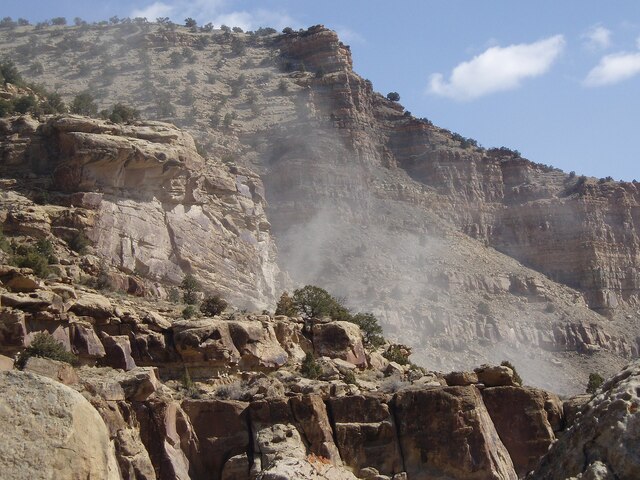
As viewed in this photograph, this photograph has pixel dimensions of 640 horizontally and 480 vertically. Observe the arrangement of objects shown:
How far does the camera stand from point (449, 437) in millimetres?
27750

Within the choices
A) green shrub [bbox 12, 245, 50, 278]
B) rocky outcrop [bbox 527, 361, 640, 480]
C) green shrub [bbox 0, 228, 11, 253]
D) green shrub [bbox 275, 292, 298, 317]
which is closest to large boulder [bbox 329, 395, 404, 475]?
green shrub [bbox 275, 292, 298, 317]

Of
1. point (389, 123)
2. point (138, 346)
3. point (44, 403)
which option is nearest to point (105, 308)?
point (138, 346)

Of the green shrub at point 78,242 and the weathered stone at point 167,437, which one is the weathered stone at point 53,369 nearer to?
the weathered stone at point 167,437

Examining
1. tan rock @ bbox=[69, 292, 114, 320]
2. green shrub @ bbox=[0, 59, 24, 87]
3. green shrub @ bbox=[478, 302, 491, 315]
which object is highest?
green shrub @ bbox=[0, 59, 24, 87]

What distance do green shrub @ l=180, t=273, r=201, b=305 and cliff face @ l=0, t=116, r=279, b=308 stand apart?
739mm

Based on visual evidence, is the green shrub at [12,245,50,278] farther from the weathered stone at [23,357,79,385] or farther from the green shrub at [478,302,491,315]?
the green shrub at [478,302,491,315]

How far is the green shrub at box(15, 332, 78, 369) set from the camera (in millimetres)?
28938

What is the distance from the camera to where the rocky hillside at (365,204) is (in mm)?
65938

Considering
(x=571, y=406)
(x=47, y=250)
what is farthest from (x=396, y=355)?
(x=47, y=250)

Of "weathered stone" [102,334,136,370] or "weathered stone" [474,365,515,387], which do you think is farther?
"weathered stone" [102,334,136,370]

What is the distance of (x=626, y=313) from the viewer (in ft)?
269

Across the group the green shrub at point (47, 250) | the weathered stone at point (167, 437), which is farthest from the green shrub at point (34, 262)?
the weathered stone at point (167, 437)

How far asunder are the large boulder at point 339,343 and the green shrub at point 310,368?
81.1 inches

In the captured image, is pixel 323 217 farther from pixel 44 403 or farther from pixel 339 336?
pixel 44 403
